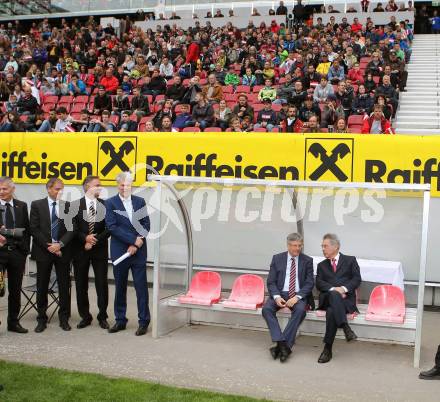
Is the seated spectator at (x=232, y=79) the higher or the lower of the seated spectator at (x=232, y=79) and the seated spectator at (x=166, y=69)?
the lower

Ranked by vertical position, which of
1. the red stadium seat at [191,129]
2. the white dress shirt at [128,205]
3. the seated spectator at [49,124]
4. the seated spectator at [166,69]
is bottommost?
the white dress shirt at [128,205]

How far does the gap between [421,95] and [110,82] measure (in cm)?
929

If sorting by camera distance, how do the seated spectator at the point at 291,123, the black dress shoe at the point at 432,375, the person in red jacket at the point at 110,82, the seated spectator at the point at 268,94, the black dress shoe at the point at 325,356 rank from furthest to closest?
the person in red jacket at the point at 110,82 → the seated spectator at the point at 268,94 → the seated spectator at the point at 291,123 → the black dress shoe at the point at 325,356 → the black dress shoe at the point at 432,375

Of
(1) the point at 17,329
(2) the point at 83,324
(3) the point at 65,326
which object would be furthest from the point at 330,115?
(1) the point at 17,329

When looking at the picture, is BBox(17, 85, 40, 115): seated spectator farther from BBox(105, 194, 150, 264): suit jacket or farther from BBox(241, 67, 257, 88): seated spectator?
BBox(105, 194, 150, 264): suit jacket

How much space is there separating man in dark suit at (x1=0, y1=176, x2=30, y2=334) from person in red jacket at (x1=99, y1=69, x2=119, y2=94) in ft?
39.7

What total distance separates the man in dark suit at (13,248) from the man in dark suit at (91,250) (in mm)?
676

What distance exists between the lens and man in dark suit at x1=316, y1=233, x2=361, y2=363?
7.35 m

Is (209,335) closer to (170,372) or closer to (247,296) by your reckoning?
(247,296)

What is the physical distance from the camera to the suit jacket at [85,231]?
840cm

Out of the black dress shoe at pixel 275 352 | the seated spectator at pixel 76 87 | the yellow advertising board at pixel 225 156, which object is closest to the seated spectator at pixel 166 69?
the seated spectator at pixel 76 87

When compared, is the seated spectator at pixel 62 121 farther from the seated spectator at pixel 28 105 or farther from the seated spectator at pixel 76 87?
the seated spectator at pixel 76 87

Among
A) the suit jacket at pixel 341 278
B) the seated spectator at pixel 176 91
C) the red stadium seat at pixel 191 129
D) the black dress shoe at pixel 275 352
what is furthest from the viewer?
the seated spectator at pixel 176 91

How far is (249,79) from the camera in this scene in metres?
18.9
